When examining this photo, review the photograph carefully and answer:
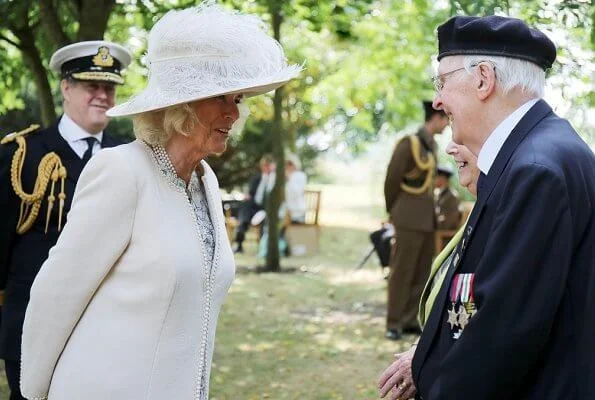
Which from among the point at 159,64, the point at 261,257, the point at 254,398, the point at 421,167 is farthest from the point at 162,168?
the point at 261,257

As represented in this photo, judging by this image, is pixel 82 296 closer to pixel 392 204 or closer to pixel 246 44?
pixel 246 44

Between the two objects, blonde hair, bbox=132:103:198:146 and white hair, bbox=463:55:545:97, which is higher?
white hair, bbox=463:55:545:97

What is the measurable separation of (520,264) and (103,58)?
2.67 metres

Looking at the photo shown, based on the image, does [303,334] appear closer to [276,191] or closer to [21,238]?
[276,191]

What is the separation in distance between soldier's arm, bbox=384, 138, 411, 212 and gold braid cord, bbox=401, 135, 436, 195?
0.05 meters

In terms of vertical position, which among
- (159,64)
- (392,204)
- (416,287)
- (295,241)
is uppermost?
(159,64)

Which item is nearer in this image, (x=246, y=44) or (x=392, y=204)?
(x=246, y=44)

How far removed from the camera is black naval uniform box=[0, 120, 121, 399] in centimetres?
374

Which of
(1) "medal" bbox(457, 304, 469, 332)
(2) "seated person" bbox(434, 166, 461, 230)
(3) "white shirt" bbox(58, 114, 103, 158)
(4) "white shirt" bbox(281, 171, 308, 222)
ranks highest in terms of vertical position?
(3) "white shirt" bbox(58, 114, 103, 158)

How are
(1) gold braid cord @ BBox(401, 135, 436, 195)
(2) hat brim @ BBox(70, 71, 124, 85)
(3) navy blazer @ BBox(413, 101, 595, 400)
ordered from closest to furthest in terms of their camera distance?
1. (3) navy blazer @ BBox(413, 101, 595, 400)
2. (2) hat brim @ BBox(70, 71, 124, 85)
3. (1) gold braid cord @ BBox(401, 135, 436, 195)

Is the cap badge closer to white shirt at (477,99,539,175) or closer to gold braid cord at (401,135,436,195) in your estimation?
white shirt at (477,99,539,175)

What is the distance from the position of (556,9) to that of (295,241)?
12106 mm

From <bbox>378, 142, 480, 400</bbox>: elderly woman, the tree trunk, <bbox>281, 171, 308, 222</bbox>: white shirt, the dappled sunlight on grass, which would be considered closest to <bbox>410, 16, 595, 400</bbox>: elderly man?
<bbox>378, 142, 480, 400</bbox>: elderly woman

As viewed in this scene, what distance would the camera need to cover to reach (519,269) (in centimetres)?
200
